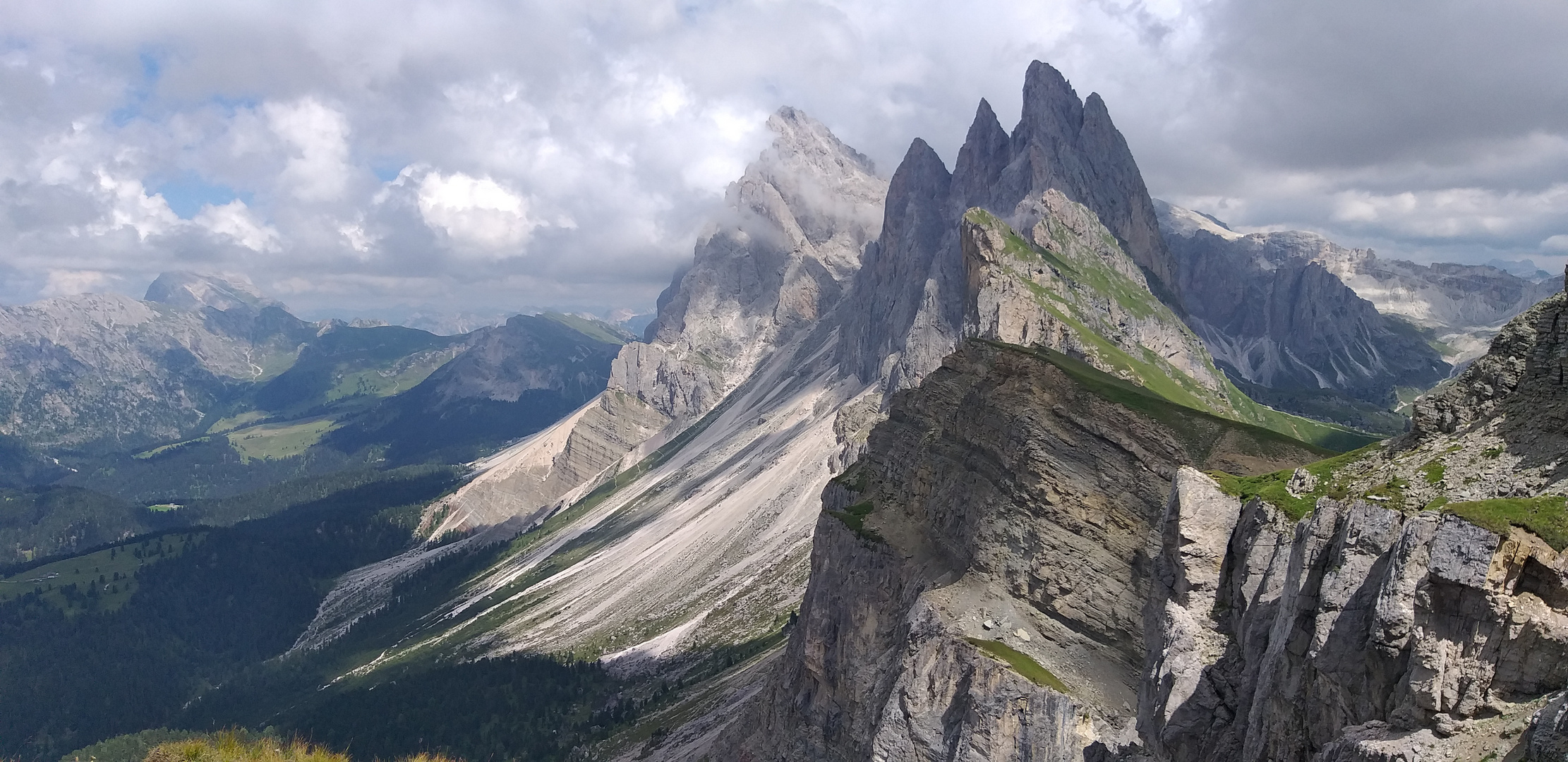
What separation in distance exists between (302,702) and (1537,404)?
21489 centimetres

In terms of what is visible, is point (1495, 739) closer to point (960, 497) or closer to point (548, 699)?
point (960, 497)

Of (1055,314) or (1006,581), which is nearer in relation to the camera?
(1006,581)

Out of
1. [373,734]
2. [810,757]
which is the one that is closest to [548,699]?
[373,734]

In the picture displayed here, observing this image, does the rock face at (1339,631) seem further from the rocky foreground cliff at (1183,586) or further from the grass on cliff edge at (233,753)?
the grass on cliff edge at (233,753)

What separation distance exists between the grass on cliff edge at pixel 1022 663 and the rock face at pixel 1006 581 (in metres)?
0.18

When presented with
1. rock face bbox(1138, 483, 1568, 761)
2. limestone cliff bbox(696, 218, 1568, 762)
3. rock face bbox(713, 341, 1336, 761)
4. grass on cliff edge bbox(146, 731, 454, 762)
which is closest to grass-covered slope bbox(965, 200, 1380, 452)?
limestone cliff bbox(696, 218, 1568, 762)

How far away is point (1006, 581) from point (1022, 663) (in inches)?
239

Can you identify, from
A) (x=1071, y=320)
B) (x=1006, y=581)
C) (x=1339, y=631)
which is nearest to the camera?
(x=1339, y=631)

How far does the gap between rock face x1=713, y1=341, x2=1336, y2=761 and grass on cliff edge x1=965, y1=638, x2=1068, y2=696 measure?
18cm

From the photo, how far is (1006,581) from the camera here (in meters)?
49.1

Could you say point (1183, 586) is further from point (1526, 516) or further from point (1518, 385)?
point (1526, 516)

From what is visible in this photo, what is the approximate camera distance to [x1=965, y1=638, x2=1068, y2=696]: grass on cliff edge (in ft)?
138

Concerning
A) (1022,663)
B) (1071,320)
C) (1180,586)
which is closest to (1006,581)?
(1022,663)

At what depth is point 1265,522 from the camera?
2880 cm
